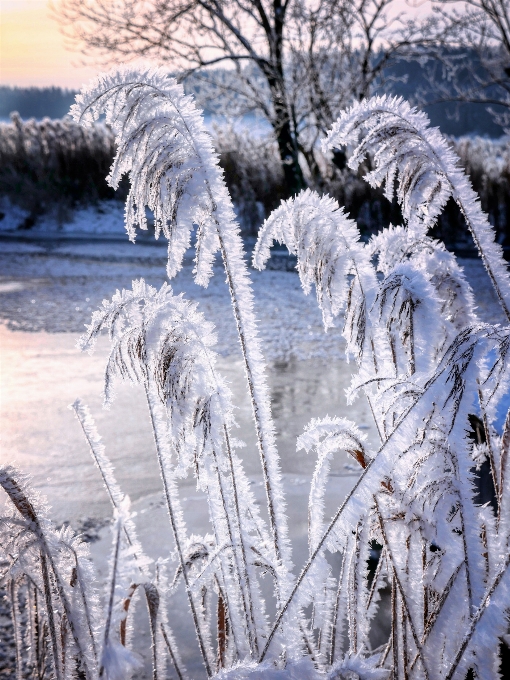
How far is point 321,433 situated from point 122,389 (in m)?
3.54

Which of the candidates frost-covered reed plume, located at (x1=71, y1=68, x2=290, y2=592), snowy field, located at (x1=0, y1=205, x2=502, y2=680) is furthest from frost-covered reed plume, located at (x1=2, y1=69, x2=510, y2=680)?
snowy field, located at (x1=0, y1=205, x2=502, y2=680)

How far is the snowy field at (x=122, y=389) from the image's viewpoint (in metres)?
2.97

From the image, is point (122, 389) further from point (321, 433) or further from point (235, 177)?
point (235, 177)

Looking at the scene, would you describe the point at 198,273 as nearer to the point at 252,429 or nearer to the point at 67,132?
the point at 252,429

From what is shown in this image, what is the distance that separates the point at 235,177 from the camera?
1116 centimetres

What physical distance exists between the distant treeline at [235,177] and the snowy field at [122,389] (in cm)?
177

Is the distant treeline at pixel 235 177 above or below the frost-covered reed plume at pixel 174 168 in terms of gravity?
above

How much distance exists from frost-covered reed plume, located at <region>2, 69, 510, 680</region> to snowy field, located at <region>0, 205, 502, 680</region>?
2.44ft

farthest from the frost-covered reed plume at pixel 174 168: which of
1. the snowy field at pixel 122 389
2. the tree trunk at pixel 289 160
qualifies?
the tree trunk at pixel 289 160

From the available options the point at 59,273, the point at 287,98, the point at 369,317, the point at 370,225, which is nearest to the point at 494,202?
the point at 370,225

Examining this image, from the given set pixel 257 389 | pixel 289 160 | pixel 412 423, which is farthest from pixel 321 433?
pixel 289 160

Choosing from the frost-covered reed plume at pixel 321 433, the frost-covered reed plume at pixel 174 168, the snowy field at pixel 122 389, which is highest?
the frost-covered reed plume at pixel 174 168

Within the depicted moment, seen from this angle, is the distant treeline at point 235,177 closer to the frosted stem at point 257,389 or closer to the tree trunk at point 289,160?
the tree trunk at point 289,160

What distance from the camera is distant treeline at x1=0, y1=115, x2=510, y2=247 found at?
32.2 ft
